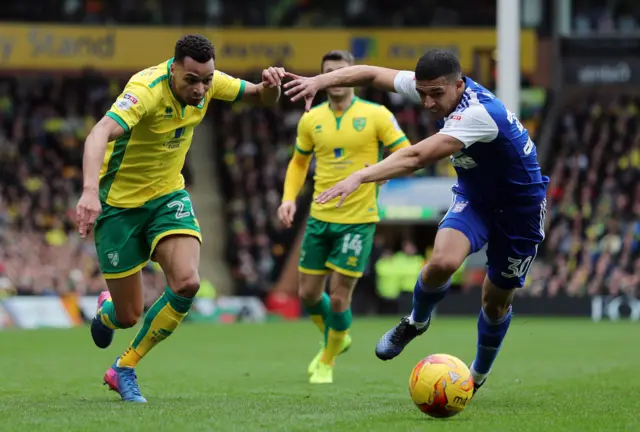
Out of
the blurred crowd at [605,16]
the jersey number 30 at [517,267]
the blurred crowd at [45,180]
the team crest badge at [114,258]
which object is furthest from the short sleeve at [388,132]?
the blurred crowd at [605,16]

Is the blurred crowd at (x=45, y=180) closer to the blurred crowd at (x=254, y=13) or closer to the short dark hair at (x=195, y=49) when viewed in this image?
the blurred crowd at (x=254, y=13)

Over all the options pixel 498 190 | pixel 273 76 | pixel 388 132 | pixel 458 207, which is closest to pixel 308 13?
pixel 388 132

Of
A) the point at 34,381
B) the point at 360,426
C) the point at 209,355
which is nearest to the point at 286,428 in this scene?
the point at 360,426

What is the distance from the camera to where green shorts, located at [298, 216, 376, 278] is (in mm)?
11484

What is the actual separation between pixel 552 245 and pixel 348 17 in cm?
929

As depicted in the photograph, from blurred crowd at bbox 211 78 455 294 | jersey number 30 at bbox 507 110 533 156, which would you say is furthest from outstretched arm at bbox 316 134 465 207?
blurred crowd at bbox 211 78 455 294

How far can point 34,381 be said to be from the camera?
10.7 m

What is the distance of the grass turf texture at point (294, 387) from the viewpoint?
7.25m

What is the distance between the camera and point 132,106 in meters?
8.29

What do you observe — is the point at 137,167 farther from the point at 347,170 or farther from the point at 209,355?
the point at 209,355

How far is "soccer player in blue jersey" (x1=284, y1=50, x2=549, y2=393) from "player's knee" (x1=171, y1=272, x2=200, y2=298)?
143 cm

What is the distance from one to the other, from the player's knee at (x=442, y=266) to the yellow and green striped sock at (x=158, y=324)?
1794 millimetres

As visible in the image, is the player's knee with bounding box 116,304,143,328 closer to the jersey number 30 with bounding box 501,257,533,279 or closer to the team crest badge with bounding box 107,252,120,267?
the team crest badge with bounding box 107,252,120,267

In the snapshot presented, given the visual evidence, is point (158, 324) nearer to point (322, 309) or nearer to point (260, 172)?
point (322, 309)
